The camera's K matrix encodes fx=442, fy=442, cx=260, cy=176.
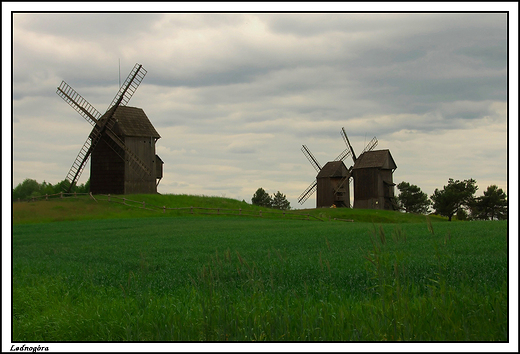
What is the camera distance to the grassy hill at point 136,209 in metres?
46.4

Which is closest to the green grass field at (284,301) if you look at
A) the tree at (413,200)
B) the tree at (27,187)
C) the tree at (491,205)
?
the tree at (27,187)

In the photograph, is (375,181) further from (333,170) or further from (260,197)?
(260,197)

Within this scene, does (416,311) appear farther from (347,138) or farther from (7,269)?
(347,138)

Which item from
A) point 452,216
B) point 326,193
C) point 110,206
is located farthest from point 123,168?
point 452,216

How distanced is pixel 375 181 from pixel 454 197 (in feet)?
56.4

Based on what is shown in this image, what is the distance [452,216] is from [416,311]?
79740mm

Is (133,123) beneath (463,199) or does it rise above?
above

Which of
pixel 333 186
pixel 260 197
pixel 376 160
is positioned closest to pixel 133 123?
pixel 333 186

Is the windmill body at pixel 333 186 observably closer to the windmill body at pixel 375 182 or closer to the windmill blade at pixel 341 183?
the windmill blade at pixel 341 183

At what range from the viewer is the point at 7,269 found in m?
6.09

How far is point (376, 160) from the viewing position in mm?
64625

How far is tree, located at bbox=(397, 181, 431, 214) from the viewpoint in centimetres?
8377

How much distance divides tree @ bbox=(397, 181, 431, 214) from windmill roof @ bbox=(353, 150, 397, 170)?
821 inches

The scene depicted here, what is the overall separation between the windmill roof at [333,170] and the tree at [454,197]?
17.8m
